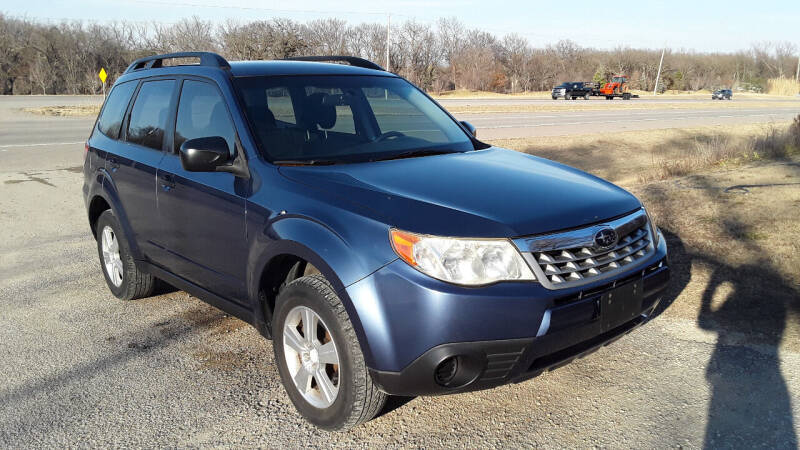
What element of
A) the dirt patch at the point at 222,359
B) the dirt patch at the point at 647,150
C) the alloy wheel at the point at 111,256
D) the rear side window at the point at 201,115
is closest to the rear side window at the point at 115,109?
the alloy wheel at the point at 111,256

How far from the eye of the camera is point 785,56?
95.4 meters

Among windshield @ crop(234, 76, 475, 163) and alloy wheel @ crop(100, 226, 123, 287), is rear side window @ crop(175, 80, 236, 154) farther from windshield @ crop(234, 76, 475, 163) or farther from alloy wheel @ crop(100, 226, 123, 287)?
alloy wheel @ crop(100, 226, 123, 287)

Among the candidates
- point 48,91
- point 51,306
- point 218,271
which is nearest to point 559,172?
point 218,271

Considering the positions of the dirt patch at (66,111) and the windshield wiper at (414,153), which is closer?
the windshield wiper at (414,153)

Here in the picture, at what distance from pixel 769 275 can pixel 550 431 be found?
9.79ft

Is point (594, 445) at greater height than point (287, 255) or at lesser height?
lesser

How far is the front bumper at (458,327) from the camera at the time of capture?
8.72 feet

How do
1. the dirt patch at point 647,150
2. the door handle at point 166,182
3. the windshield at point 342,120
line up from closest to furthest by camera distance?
1. the windshield at point 342,120
2. the door handle at point 166,182
3. the dirt patch at point 647,150

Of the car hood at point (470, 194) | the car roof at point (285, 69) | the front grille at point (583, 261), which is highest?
the car roof at point (285, 69)

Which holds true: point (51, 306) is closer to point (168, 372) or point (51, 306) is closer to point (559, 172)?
point (168, 372)

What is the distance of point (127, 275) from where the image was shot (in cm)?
488

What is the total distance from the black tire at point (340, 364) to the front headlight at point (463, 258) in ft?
1.40

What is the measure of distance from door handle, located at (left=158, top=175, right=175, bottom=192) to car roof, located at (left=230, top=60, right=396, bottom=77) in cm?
77

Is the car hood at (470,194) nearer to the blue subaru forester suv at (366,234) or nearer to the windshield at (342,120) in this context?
the blue subaru forester suv at (366,234)
